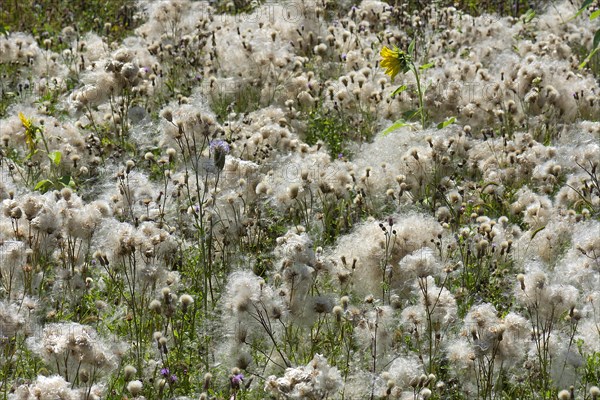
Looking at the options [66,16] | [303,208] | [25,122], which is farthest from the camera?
[66,16]

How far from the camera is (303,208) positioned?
567cm

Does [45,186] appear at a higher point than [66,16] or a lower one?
lower

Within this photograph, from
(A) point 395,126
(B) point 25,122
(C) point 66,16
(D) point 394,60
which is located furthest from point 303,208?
(C) point 66,16

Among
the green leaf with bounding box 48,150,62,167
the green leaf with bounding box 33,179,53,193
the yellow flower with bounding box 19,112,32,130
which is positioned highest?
the yellow flower with bounding box 19,112,32,130

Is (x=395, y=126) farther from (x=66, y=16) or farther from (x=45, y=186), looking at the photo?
(x=66, y=16)

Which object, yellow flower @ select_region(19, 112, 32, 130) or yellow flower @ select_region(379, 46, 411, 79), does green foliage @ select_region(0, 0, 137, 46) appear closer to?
yellow flower @ select_region(19, 112, 32, 130)

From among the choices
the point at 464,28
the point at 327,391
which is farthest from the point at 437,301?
the point at 464,28

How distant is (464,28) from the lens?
8.33 meters

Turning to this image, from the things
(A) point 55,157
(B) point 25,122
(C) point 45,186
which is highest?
(B) point 25,122

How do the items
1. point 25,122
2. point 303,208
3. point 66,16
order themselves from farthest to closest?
point 66,16, point 303,208, point 25,122

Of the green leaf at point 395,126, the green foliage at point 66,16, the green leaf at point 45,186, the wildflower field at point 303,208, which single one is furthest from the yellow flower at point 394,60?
the green foliage at point 66,16

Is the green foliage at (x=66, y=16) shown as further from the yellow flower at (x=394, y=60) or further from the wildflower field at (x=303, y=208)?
the yellow flower at (x=394, y=60)

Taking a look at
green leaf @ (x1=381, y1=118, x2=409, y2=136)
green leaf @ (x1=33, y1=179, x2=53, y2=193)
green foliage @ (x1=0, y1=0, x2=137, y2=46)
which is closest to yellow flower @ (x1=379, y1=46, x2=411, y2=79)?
green leaf @ (x1=381, y1=118, x2=409, y2=136)

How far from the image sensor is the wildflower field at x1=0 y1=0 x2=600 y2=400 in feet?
13.2
